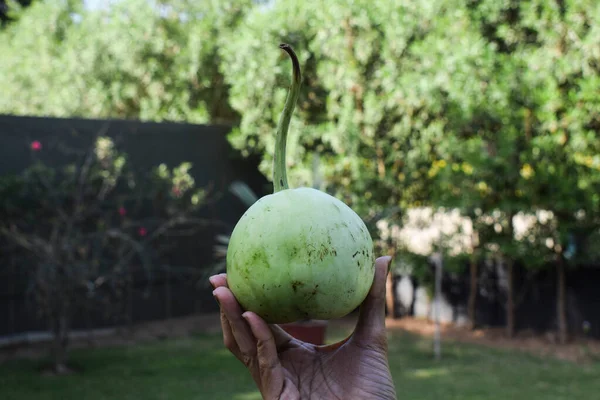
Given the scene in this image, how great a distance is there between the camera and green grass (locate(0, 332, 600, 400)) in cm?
596

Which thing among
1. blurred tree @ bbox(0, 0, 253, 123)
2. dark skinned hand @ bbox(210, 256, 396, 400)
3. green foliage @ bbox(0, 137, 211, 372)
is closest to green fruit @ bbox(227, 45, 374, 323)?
dark skinned hand @ bbox(210, 256, 396, 400)

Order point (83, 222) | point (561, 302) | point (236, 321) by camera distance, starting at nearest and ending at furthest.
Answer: point (236, 321) < point (83, 222) < point (561, 302)

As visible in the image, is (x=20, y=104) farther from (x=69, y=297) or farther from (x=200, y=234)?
(x=69, y=297)

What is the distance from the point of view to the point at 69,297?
6562 millimetres

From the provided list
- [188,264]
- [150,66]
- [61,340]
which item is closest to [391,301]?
[188,264]

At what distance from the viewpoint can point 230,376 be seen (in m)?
6.69

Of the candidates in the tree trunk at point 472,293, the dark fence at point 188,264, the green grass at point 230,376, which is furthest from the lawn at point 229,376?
the dark fence at point 188,264

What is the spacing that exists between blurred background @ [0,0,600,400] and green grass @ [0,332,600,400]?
3 cm

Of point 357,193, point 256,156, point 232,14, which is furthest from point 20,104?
point 357,193

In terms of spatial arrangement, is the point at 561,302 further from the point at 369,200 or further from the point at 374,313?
the point at 374,313

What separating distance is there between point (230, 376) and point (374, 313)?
198 inches

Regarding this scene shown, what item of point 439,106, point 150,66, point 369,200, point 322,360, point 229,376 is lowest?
point 229,376

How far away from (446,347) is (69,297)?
4.06 metres

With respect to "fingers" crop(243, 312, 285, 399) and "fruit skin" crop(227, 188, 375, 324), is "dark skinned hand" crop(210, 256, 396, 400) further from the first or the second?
"fruit skin" crop(227, 188, 375, 324)
